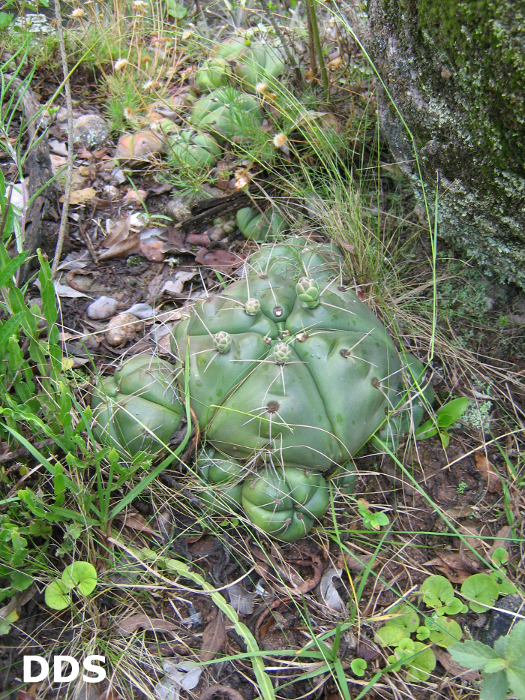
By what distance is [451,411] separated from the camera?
6.41 ft

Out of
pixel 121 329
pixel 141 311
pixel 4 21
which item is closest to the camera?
pixel 121 329

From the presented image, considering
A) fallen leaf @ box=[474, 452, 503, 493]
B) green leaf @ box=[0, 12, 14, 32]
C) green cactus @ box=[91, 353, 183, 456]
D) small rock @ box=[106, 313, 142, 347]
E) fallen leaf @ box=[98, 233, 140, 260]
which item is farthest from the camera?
green leaf @ box=[0, 12, 14, 32]

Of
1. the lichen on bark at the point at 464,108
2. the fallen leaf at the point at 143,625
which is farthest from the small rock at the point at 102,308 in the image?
the lichen on bark at the point at 464,108

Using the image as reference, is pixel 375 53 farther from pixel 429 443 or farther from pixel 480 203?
pixel 429 443

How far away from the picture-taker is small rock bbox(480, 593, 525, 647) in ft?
5.28

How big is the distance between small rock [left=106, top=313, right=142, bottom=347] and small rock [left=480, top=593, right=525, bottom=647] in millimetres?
1665

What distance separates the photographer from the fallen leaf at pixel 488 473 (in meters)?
1.92

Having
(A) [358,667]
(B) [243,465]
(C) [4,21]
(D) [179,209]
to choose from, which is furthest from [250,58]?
(A) [358,667]

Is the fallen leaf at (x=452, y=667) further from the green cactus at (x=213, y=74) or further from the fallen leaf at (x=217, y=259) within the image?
the green cactus at (x=213, y=74)

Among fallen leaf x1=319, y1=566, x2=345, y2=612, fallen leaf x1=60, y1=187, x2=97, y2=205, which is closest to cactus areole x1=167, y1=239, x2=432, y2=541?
fallen leaf x1=319, y1=566, x2=345, y2=612

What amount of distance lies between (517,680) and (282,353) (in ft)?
3.31

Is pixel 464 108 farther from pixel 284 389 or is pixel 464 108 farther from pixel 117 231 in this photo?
pixel 117 231

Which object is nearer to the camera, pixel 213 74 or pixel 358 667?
pixel 358 667

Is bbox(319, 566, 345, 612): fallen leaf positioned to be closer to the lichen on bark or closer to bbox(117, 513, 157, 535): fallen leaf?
bbox(117, 513, 157, 535): fallen leaf
